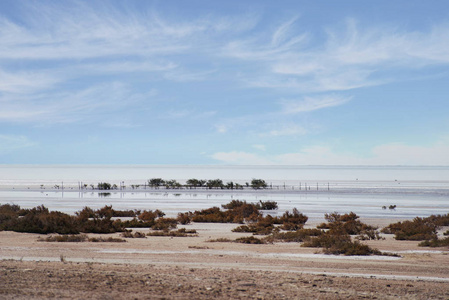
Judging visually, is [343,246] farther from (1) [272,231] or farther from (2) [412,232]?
(1) [272,231]

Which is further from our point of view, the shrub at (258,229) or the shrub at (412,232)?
the shrub at (258,229)

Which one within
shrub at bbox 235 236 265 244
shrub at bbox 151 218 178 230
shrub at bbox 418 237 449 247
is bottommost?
shrub at bbox 418 237 449 247

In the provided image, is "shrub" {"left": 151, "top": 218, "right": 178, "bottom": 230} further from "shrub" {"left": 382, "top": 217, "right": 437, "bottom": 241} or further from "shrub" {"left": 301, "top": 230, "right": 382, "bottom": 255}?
"shrub" {"left": 382, "top": 217, "right": 437, "bottom": 241}

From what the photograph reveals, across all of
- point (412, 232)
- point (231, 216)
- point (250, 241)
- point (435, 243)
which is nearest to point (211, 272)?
point (250, 241)

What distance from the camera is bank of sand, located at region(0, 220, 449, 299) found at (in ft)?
33.5

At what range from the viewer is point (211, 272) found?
12695 mm

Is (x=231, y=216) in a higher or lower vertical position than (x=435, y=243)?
higher

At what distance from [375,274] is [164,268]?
19.1ft

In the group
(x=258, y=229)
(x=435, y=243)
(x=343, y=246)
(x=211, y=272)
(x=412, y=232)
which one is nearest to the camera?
(x=211, y=272)

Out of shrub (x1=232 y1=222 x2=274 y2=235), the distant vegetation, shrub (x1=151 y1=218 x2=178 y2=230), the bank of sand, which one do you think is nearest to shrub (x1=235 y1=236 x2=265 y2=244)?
the distant vegetation

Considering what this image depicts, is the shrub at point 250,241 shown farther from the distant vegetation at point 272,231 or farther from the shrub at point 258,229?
the shrub at point 258,229

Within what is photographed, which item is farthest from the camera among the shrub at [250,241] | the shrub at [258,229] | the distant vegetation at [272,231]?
the shrub at [258,229]

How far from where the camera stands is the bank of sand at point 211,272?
402 inches

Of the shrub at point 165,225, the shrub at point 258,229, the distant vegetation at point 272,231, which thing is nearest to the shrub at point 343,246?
the distant vegetation at point 272,231
